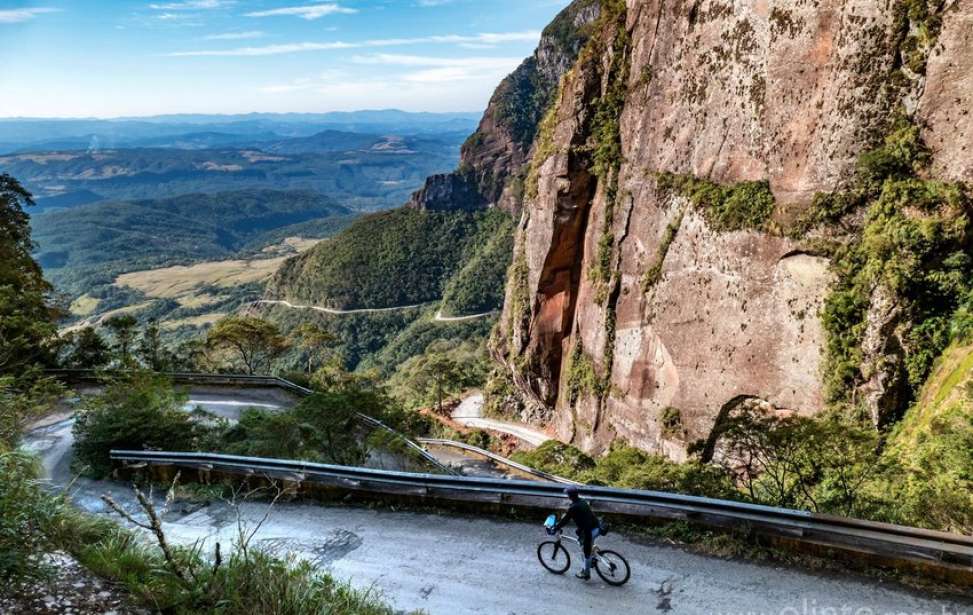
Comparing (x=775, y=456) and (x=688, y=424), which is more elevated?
(x=775, y=456)

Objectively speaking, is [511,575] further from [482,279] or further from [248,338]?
[482,279]

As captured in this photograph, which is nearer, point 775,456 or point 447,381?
point 775,456

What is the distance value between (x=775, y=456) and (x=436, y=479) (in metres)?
10.4

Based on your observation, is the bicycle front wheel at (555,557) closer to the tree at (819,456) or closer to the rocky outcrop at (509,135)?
the tree at (819,456)

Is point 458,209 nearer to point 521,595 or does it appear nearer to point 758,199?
point 758,199

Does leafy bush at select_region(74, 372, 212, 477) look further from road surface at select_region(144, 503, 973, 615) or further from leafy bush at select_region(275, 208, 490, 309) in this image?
leafy bush at select_region(275, 208, 490, 309)

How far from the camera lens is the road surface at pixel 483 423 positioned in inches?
1705

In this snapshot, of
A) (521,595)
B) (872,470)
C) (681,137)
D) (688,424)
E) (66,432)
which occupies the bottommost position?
(688,424)

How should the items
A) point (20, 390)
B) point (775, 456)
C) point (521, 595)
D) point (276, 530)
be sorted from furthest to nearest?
point (20, 390)
point (775, 456)
point (276, 530)
point (521, 595)

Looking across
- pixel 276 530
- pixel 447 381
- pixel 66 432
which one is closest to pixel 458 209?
pixel 447 381

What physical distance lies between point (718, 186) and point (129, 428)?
957 inches

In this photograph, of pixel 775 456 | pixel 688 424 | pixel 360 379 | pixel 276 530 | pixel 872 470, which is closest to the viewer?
pixel 276 530

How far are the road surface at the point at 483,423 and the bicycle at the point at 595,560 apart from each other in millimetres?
29479

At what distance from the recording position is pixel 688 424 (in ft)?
85.9
